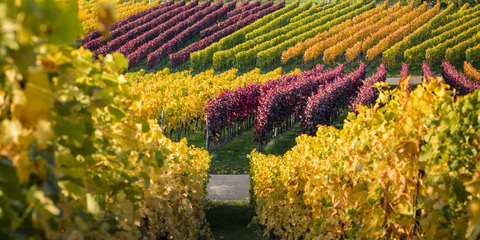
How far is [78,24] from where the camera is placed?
1.17m

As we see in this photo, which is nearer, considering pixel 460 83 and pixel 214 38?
pixel 460 83

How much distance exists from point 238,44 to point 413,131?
44.3 metres

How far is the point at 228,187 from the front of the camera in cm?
1557

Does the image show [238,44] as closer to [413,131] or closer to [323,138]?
[323,138]

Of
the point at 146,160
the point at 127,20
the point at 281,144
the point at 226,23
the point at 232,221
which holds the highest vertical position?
the point at 146,160

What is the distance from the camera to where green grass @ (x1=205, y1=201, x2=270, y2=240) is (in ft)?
32.0

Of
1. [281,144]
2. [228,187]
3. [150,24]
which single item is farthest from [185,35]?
[228,187]

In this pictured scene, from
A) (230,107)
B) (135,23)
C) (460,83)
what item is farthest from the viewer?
(135,23)

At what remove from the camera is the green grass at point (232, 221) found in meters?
9.74

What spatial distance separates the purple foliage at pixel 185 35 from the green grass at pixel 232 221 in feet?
99.8

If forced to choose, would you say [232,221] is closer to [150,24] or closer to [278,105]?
[278,105]

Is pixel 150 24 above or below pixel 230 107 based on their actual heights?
below

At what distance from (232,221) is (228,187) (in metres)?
4.22

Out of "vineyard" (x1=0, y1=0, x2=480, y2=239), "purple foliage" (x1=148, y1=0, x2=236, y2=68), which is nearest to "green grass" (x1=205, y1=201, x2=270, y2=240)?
"vineyard" (x1=0, y1=0, x2=480, y2=239)
